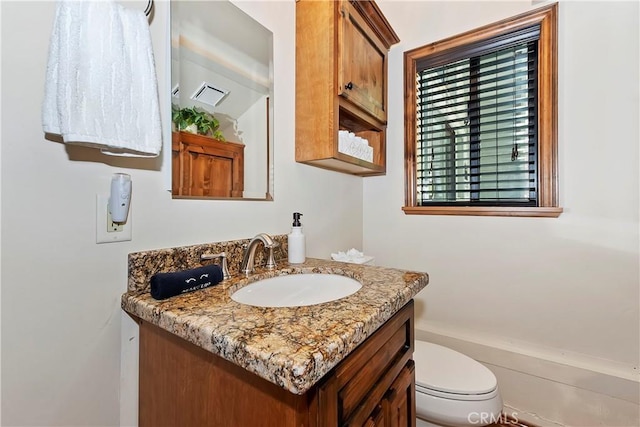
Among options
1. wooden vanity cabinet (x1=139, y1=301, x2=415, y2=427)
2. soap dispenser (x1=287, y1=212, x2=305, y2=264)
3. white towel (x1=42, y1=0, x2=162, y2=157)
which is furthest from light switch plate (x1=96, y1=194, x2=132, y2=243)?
soap dispenser (x1=287, y1=212, x2=305, y2=264)

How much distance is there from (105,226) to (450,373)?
4.27ft

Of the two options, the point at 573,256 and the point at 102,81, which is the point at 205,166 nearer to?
the point at 102,81

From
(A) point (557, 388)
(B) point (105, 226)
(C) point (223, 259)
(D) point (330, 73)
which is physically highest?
(D) point (330, 73)

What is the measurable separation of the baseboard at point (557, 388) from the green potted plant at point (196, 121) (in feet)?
5.32

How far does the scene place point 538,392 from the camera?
4.51ft

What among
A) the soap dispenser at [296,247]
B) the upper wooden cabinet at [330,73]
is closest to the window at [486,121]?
the upper wooden cabinet at [330,73]

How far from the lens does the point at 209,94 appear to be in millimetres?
981

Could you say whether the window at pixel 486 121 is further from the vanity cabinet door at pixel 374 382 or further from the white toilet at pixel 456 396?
the vanity cabinet door at pixel 374 382

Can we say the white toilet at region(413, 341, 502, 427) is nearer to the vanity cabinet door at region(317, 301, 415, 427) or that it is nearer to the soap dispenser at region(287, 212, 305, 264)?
the vanity cabinet door at region(317, 301, 415, 427)

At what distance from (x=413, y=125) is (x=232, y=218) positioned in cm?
125

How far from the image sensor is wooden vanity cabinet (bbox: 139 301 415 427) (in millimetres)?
486

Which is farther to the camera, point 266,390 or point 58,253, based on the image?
point 58,253

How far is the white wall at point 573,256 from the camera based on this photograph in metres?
1.23

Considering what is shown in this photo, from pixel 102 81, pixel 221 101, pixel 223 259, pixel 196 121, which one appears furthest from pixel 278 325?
pixel 221 101
